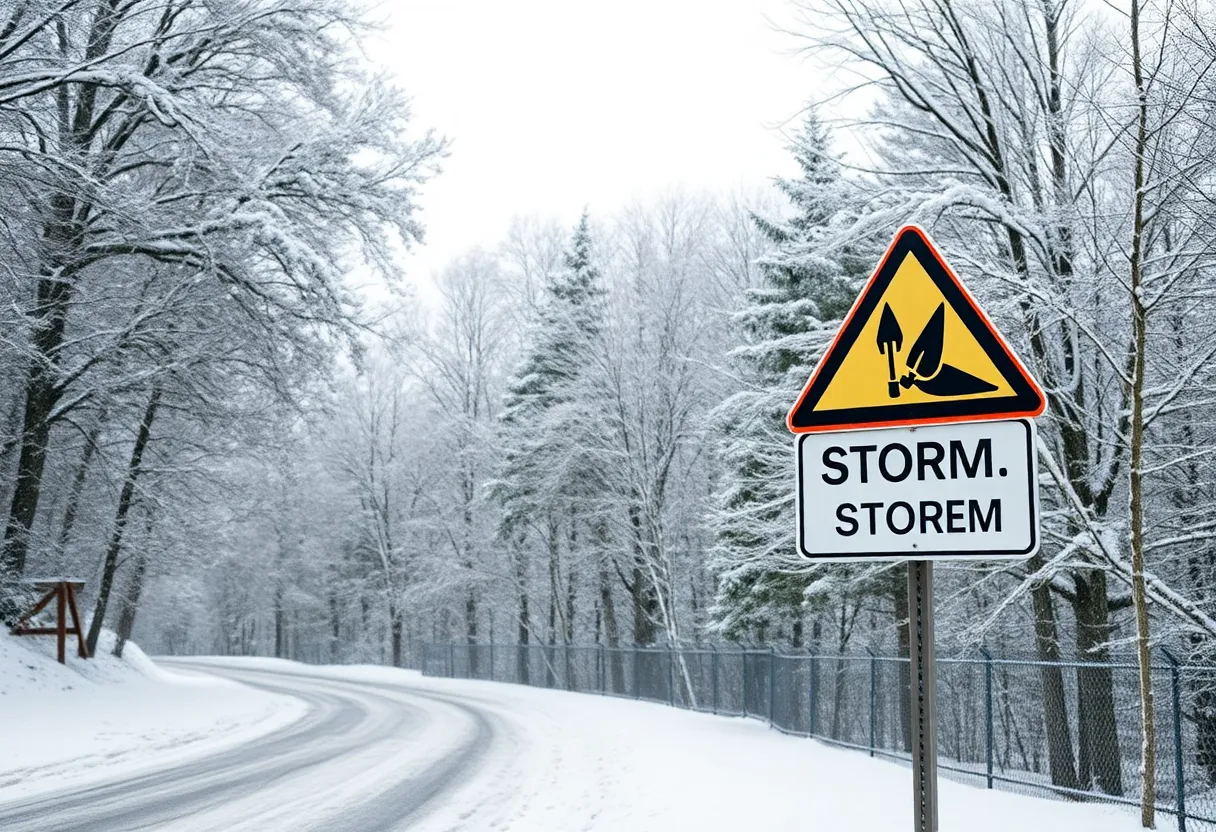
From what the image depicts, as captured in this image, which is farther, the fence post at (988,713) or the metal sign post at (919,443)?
the fence post at (988,713)

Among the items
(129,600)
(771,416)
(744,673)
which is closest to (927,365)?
(771,416)

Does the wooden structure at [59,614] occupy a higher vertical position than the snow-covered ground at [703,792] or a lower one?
higher

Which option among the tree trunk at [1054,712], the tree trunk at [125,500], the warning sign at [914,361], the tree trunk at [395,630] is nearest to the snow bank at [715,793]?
the tree trunk at [1054,712]

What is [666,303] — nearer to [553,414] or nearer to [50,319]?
[553,414]

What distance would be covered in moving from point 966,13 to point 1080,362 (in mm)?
4436

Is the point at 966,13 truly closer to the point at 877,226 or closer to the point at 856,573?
the point at 877,226

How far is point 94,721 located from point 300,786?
254 inches

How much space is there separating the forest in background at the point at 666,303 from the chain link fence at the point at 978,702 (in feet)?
1.07

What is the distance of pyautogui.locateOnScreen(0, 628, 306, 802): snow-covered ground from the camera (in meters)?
13.1

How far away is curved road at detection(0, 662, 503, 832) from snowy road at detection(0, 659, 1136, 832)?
0.03m

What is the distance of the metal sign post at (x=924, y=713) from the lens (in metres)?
3.11

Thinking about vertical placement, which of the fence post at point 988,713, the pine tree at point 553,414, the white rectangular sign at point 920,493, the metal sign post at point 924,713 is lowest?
the fence post at point 988,713

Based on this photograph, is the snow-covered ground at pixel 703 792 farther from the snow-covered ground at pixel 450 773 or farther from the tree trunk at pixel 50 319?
the tree trunk at pixel 50 319

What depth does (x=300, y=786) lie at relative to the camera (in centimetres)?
1195
